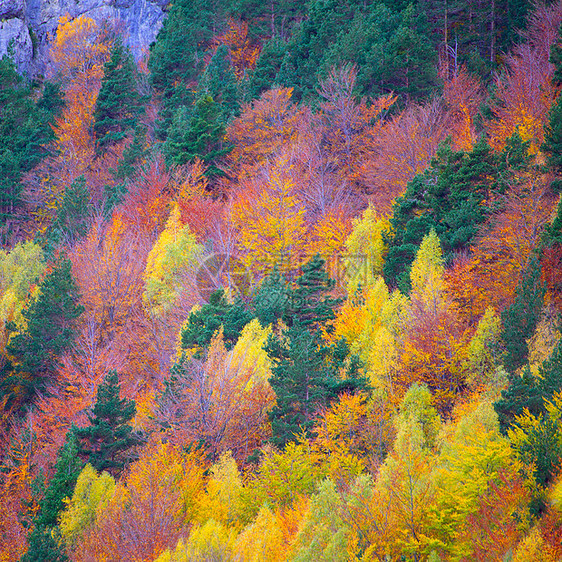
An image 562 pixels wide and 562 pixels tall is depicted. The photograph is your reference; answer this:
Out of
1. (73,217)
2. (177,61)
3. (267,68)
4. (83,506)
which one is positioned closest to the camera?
(83,506)

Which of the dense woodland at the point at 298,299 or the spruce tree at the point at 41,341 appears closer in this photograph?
the dense woodland at the point at 298,299

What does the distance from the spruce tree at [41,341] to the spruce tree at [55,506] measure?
9523 millimetres

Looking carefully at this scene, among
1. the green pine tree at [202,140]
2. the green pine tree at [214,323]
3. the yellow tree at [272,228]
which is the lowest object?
the green pine tree at [214,323]

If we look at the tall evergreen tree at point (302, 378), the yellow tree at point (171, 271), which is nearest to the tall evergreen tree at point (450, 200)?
the tall evergreen tree at point (302, 378)

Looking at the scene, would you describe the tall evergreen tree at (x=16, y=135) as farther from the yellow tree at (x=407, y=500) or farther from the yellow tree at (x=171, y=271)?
the yellow tree at (x=407, y=500)

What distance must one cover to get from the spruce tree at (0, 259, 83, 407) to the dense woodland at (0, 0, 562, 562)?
0.16m

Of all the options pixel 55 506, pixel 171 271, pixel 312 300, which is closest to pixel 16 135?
pixel 171 271

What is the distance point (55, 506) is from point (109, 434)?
13.1ft

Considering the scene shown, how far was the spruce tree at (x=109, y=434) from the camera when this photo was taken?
1164 inches

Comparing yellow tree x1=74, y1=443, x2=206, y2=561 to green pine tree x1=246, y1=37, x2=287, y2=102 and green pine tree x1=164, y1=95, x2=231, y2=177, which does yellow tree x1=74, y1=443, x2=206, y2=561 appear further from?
green pine tree x1=246, y1=37, x2=287, y2=102

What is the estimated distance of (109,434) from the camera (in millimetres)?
29734

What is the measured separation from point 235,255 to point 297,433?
15103 mm

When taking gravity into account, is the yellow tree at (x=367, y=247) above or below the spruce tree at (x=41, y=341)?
above

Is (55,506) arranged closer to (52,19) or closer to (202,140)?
(202,140)
